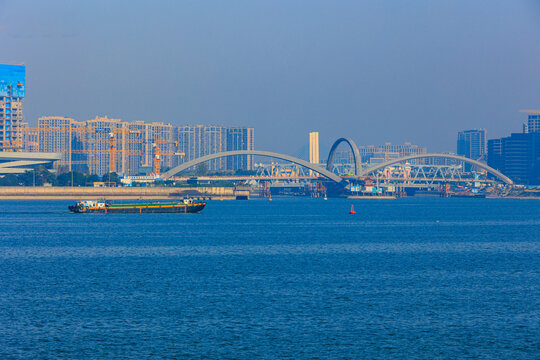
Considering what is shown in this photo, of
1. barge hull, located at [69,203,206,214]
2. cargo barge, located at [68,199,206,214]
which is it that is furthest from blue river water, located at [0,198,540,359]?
cargo barge, located at [68,199,206,214]

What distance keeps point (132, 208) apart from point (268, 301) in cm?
10653

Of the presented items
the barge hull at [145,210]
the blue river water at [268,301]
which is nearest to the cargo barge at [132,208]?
the barge hull at [145,210]

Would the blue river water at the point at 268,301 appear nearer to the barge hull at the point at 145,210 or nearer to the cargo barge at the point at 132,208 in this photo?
the barge hull at the point at 145,210

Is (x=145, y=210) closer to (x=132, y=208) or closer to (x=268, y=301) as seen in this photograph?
(x=132, y=208)

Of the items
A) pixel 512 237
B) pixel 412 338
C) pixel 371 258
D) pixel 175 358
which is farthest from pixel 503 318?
pixel 512 237

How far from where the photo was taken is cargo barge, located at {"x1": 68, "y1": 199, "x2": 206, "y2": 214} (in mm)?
136875

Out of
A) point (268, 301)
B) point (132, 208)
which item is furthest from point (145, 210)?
point (268, 301)

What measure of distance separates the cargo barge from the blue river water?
67435 mm

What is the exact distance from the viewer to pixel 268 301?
36.6 metres

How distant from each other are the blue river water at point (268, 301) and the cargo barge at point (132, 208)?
221ft

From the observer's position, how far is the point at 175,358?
1026 inches

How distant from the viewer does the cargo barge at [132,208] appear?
137m

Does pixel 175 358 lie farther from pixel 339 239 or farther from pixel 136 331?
pixel 339 239

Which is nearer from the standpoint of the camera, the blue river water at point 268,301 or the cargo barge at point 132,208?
the blue river water at point 268,301
